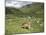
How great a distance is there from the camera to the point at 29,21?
4.18ft

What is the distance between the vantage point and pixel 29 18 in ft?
4.18

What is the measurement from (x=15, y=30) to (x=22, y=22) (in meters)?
0.15

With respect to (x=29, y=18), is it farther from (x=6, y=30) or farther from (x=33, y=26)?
(x=6, y=30)

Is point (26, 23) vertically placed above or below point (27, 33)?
above

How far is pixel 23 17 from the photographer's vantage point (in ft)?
4.16

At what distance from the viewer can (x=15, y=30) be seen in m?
1.24

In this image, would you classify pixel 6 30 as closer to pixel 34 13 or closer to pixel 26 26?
pixel 26 26

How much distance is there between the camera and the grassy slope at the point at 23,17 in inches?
48.6

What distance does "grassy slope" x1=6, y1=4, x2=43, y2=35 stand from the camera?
1.24m

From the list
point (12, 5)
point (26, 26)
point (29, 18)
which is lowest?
point (26, 26)

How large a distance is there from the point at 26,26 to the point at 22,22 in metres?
0.08
